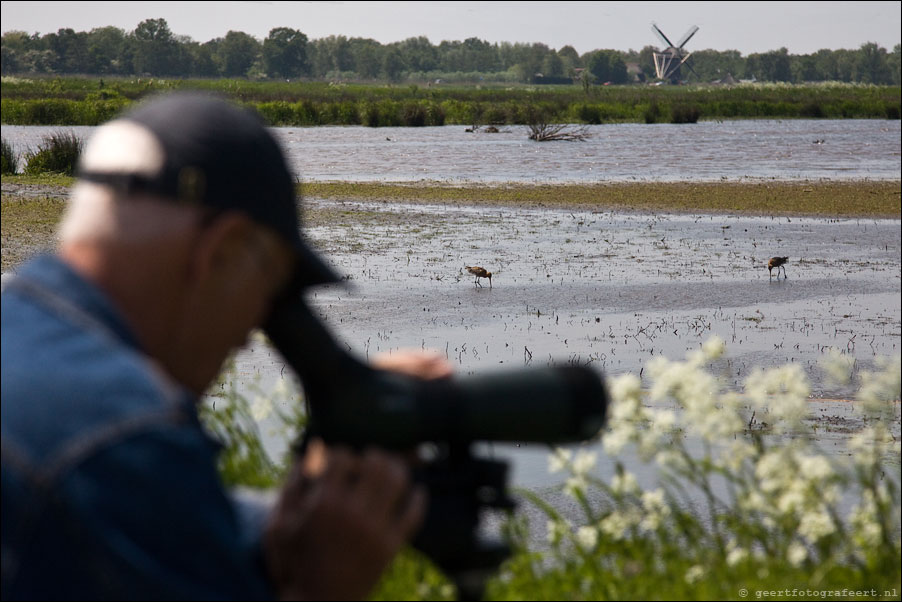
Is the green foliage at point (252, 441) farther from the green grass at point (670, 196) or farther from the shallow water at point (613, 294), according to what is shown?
the green grass at point (670, 196)

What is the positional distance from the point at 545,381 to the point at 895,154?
37.4 m

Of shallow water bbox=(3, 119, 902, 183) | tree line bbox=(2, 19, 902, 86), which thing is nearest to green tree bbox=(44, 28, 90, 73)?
tree line bbox=(2, 19, 902, 86)

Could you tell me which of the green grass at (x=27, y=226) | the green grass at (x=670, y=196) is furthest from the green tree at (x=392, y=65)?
the green grass at (x=27, y=226)

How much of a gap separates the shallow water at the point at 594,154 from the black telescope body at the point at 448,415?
25.0 metres

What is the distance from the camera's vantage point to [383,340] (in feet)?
30.9

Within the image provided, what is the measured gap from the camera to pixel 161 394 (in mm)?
1045

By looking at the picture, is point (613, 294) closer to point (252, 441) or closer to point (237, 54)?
point (252, 441)

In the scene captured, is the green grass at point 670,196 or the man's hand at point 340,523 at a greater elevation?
the man's hand at point 340,523

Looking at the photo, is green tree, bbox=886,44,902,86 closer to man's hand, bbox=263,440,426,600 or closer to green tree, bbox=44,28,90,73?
green tree, bbox=44,28,90,73

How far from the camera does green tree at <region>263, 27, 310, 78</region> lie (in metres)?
122

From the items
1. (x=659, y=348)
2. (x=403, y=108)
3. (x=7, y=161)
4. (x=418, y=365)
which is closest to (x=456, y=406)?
(x=418, y=365)

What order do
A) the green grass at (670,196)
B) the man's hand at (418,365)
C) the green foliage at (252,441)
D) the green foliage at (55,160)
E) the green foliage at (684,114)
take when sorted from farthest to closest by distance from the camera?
the green foliage at (684,114) < the green foliage at (55,160) < the green grass at (670,196) < the green foliage at (252,441) < the man's hand at (418,365)

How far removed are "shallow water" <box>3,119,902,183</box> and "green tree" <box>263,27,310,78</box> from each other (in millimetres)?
69787

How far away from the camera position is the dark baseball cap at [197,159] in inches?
45.5
